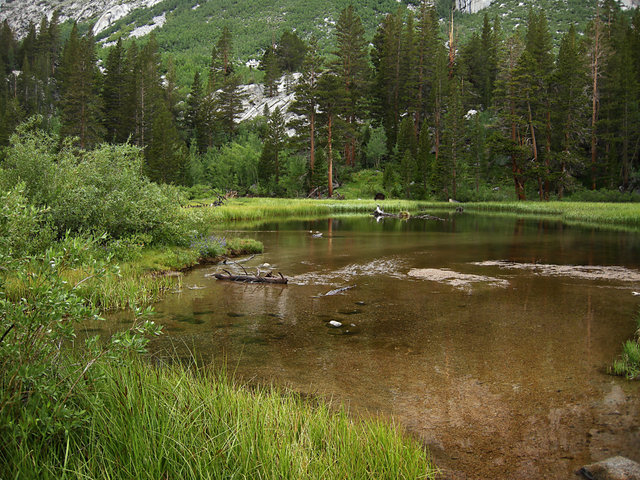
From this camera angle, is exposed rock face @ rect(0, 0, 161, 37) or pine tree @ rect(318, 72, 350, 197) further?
exposed rock face @ rect(0, 0, 161, 37)

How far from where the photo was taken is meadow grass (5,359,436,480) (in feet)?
10.8

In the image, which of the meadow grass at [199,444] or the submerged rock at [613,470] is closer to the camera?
the meadow grass at [199,444]

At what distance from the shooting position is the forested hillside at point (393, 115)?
5097 cm

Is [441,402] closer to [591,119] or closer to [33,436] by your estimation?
[33,436]

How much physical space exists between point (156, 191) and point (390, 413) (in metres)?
12.7

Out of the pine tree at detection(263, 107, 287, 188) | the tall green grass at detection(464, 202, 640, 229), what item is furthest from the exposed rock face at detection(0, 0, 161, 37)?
the tall green grass at detection(464, 202, 640, 229)

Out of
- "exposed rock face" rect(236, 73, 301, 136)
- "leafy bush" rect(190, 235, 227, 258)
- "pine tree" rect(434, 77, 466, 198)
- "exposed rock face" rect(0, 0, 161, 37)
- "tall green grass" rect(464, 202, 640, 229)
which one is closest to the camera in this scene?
"leafy bush" rect(190, 235, 227, 258)

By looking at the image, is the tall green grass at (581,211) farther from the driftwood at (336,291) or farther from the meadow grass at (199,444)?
the meadow grass at (199,444)

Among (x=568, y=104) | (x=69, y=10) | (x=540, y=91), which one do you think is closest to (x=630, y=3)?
(x=540, y=91)

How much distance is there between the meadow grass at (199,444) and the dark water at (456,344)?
1027 millimetres

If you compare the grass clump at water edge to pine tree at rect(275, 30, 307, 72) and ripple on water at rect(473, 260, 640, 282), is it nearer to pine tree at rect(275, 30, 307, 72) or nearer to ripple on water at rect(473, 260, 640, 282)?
ripple on water at rect(473, 260, 640, 282)

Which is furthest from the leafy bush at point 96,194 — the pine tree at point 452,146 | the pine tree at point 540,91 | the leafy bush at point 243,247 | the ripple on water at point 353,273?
the pine tree at point 452,146

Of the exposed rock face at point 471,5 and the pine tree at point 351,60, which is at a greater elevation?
the exposed rock face at point 471,5

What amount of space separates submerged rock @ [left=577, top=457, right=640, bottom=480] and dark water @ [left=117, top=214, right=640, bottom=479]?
154 mm
